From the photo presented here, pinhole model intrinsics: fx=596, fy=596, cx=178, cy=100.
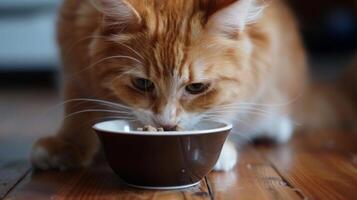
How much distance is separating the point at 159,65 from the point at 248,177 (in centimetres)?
39

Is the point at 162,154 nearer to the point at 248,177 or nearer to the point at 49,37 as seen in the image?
the point at 248,177

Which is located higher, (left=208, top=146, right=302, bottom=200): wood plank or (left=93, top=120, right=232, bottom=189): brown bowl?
(left=93, top=120, right=232, bottom=189): brown bowl

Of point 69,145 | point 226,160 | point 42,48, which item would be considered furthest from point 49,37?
point 226,160

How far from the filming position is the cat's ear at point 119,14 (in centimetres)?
146

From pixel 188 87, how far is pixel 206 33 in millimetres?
144

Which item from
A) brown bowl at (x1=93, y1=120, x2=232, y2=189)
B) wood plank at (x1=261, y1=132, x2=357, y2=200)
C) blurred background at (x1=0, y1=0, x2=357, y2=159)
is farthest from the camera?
blurred background at (x1=0, y1=0, x2=357, y2=159)

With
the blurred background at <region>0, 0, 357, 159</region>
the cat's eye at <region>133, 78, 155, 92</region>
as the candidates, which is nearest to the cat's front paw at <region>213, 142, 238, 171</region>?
the cat's eye at <region>133, 78, 155, 92</region>

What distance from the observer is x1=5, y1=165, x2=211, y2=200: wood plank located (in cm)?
138

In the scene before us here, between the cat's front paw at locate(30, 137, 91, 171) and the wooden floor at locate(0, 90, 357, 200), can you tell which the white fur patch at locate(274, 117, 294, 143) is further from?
the cat's front paw at locate(30, 137, 91, 171)

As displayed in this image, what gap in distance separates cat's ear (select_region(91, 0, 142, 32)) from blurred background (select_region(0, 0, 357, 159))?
116 centimetres

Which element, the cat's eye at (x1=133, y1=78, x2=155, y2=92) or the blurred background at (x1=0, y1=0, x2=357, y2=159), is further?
the blurred background at (x1=0, y1=0, x2=357, y2=159)

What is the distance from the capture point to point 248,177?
157 centimetres

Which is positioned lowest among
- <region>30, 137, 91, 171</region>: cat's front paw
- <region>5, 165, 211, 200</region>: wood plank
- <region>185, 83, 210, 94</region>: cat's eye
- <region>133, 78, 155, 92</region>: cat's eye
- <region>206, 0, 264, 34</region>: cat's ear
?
<region>5, 165, 211, 200</region>: wood plank

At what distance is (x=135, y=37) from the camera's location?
4.91 feet
